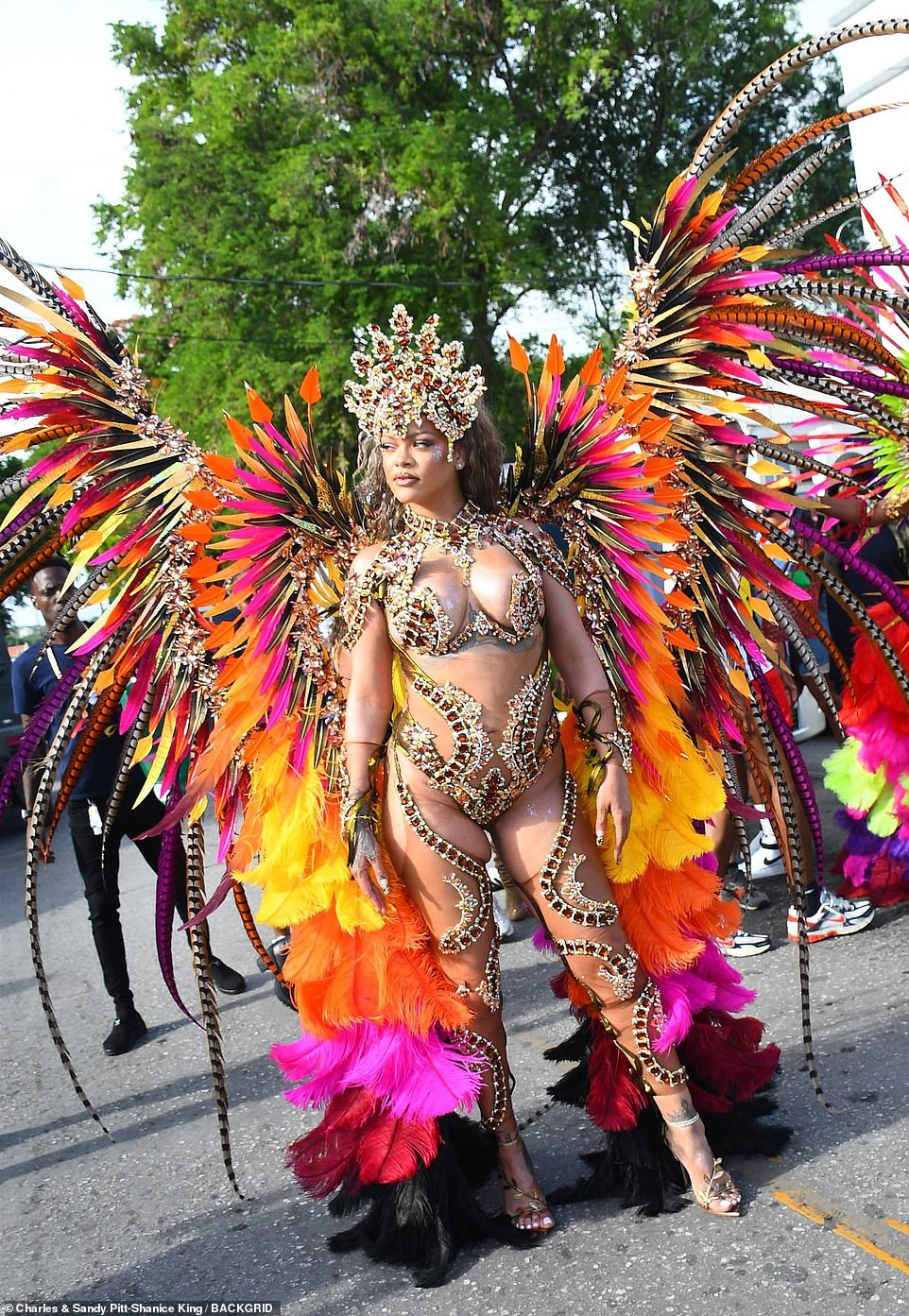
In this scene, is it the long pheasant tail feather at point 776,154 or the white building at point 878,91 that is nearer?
the long pheasant tail feather at point 776,154

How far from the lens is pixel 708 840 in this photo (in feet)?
9.89

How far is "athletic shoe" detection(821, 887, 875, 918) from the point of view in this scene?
15.0ft

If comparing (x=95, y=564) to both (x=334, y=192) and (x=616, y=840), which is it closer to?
(x=616, y=840)

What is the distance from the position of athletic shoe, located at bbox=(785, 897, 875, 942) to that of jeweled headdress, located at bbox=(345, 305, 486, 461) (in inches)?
101

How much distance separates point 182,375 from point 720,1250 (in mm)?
18418

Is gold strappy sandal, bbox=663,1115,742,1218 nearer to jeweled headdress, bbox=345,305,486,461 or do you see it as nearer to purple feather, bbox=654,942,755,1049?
purple feather, bbox=654,942,755,1049

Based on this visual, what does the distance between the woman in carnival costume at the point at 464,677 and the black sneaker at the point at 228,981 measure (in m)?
2.22

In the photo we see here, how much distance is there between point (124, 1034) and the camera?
4.78 metres

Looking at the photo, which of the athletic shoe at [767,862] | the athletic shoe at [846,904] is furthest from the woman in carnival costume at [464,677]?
the athletic shoe at [767,862]

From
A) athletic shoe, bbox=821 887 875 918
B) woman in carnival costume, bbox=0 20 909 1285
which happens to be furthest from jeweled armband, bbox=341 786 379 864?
athletic shoe, bbox=821 887 875 918

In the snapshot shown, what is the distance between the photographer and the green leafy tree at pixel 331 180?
734 inches

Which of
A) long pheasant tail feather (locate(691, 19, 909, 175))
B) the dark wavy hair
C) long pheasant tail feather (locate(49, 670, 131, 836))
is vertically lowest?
long pheasant tail feather (locate(49, 670, 131, 836))

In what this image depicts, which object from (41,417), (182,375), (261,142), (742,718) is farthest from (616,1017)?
(261,142)

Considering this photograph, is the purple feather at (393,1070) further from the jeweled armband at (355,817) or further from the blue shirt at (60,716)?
the blue shirt at (60,716)
